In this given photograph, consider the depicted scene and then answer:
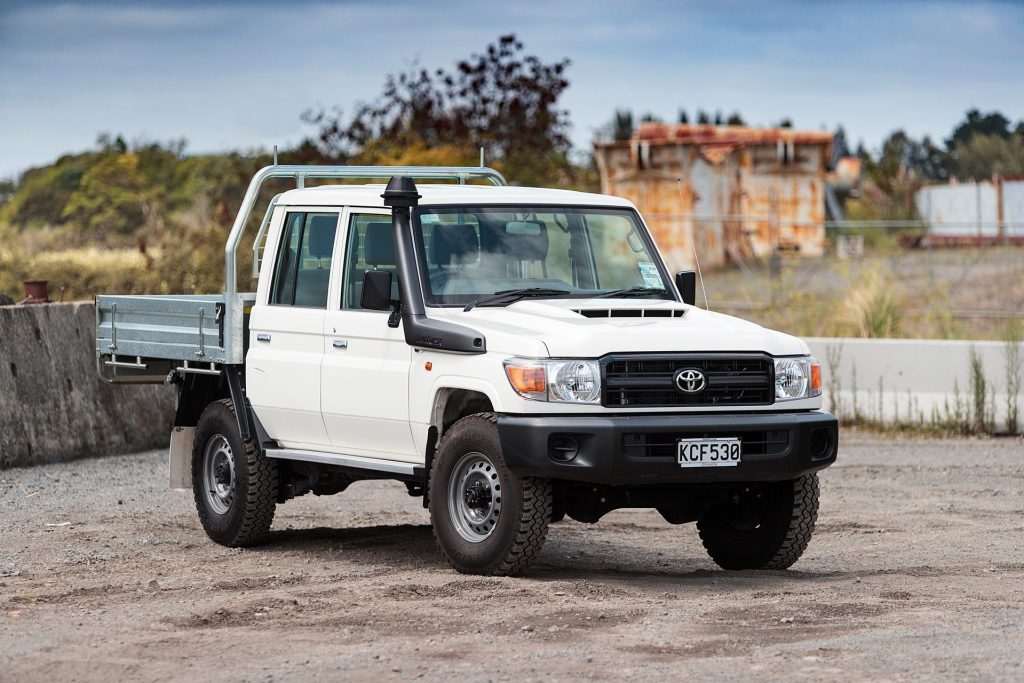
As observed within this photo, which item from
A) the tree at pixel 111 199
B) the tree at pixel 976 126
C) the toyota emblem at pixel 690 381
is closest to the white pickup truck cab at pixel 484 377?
the toyota emblem at pixel 690 381

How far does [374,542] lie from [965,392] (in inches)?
284

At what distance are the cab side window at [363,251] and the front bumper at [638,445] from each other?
1.56 metres

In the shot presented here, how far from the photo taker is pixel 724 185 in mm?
38750

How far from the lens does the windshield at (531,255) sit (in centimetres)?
930

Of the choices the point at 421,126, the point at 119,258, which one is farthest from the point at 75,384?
the point at 421,126

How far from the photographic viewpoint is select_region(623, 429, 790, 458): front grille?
27.2ft

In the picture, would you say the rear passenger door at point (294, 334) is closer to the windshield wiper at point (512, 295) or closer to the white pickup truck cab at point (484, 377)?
the white pickup truck cab at point (484, 377)

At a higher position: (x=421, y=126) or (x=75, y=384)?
(x=421, y=126)

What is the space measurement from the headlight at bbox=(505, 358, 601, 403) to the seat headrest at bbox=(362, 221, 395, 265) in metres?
1.48

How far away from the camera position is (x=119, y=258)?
25.4 metres

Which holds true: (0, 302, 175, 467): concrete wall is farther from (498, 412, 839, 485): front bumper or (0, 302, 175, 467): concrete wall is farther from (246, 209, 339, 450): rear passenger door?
(498, 412, 839, 485): front bumper

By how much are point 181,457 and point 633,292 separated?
336 centimetres

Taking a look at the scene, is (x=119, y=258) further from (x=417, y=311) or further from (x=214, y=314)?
(x=417, y=311)

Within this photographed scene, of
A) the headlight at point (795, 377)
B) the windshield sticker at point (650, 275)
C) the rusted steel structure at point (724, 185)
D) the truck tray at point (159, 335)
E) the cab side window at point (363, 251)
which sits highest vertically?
the rusted steel structure at point (724, 185)
